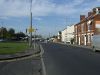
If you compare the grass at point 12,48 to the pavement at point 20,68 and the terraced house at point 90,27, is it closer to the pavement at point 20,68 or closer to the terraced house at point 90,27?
the pavement at point 20,68

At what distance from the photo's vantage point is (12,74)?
16.1 meters

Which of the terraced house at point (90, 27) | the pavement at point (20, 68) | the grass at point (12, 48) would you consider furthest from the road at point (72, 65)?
the terraced house at point (90, 27)

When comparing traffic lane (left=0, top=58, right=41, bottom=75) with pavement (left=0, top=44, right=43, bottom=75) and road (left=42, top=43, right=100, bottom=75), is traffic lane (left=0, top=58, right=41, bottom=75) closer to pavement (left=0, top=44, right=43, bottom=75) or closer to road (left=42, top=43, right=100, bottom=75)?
pavement (left=0, top=44, right=43, bottom=75)

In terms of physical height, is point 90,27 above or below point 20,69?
above

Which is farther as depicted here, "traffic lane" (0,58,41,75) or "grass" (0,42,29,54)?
A: "grass" (0,42,29,54)

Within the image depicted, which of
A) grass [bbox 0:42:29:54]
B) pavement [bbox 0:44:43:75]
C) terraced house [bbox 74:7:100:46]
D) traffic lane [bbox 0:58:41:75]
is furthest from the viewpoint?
terraced house [bbox 74:7:100:46]

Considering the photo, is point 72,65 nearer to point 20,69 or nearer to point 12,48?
point 20,69

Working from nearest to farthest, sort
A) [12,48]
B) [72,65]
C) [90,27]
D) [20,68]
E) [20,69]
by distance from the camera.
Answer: [20,69] → [20,68] → [72,65] → [12,48] → [90,27]

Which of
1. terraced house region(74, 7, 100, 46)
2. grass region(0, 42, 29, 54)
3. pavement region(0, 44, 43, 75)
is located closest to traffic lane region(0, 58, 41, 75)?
pavement region(0, 44, 43, 75)

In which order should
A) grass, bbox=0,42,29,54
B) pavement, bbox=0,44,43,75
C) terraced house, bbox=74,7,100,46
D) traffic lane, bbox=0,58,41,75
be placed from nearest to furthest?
traffic lane, bbox=0,58,41,75, pavement, bbox=0,44,43,75, grass, bbox=0,42,29,54, terraced house, bbox=74,7,100,46

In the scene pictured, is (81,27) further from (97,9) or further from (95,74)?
(95,74)

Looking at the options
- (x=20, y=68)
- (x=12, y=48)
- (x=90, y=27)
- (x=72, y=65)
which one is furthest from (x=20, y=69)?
(x=90, y=27)

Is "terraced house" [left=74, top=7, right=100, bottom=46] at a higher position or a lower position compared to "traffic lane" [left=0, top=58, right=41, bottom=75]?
higher

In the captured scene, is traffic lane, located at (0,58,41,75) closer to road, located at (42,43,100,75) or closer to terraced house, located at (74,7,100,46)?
road, located at (42,43,100,75)
